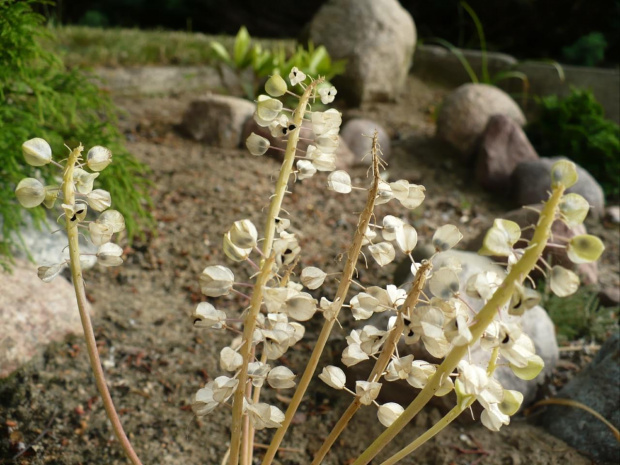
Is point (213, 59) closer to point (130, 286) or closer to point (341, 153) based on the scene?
point (341, 153)

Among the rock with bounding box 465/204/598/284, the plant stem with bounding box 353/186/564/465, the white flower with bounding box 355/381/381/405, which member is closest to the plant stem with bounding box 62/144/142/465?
the white flower with bounding box 355/381/381/405

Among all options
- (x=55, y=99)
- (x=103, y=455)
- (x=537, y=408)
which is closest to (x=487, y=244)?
(x=103, y=455)

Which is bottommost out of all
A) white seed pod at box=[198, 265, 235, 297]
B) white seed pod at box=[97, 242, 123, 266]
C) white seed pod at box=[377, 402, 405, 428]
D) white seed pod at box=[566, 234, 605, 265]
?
white seed pod at box=[377, 402, 405, 428]

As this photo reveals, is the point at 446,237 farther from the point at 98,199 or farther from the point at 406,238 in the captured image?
the point at 98,199

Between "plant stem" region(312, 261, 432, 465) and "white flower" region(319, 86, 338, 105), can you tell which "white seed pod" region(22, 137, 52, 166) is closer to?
"white flower" region(319, 86, 338, 105)

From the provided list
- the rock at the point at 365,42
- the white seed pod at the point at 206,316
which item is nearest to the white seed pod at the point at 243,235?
the white seed pod at the point at 206,316

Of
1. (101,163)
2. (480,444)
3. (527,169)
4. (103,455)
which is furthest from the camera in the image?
(527,169)

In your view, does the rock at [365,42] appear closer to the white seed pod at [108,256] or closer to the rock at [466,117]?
the rock at [466,117]
